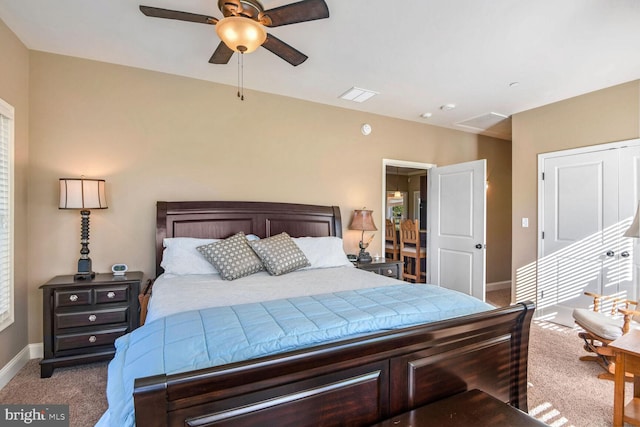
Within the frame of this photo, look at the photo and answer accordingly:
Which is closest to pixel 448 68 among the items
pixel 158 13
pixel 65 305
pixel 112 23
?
pixel 158 13

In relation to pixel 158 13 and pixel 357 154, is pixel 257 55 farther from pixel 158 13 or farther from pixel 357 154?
pixel 357 154

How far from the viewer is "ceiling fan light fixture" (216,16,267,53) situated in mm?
1733

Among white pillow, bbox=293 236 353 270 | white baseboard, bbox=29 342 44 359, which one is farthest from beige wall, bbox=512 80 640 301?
white baseboard, bbox=29 342 44 359

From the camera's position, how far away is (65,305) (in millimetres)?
2551

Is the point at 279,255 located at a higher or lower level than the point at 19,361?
higher

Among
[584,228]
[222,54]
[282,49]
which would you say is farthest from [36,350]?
[584,228]

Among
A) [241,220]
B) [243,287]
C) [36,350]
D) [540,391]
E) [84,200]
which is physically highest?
[84,200]

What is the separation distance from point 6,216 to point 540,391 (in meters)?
4.33

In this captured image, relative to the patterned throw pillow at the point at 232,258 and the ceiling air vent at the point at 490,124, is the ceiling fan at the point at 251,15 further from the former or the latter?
the ceiling air vent at the point at 490,124

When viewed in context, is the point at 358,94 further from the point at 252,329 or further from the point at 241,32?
the point at 252,329

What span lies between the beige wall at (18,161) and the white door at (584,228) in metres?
5.54

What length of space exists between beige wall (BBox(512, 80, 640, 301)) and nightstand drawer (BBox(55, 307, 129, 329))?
4.69m

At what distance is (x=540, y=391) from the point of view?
7.72 ft

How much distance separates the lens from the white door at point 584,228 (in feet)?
11.0
